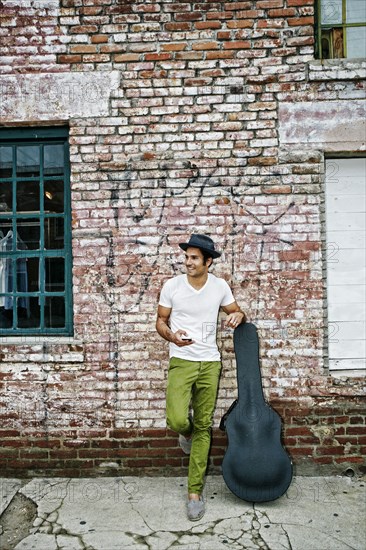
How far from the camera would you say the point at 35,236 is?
4.88 m

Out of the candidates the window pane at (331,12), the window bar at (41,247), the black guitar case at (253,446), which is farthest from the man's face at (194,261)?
the window pane at (331,12)

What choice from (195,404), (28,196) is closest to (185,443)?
(195,404)

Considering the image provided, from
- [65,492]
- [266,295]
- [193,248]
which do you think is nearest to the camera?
[193,248]

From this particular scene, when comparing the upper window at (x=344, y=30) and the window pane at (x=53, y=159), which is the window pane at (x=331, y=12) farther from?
the window pane at (x=53, y=159)

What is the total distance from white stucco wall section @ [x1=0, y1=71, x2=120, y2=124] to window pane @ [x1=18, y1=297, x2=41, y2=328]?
1.66 meters

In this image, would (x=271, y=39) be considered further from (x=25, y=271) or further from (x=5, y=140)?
(x=25, y=271)

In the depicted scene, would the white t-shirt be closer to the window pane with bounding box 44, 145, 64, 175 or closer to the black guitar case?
the black guitar case

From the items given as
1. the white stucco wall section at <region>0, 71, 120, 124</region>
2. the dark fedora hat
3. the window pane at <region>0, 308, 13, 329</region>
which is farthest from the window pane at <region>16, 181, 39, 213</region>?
the dark fedora hat

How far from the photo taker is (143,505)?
407 cm

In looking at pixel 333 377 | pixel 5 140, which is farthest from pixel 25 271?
pixel 333 377

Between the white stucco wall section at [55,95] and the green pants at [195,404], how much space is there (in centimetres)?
237

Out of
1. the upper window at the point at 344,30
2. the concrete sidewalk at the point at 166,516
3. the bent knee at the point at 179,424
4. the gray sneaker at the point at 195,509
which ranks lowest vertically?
the concrete sidewalk at the point at 166,516

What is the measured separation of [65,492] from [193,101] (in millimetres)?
3536

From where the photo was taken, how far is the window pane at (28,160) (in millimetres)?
4875
